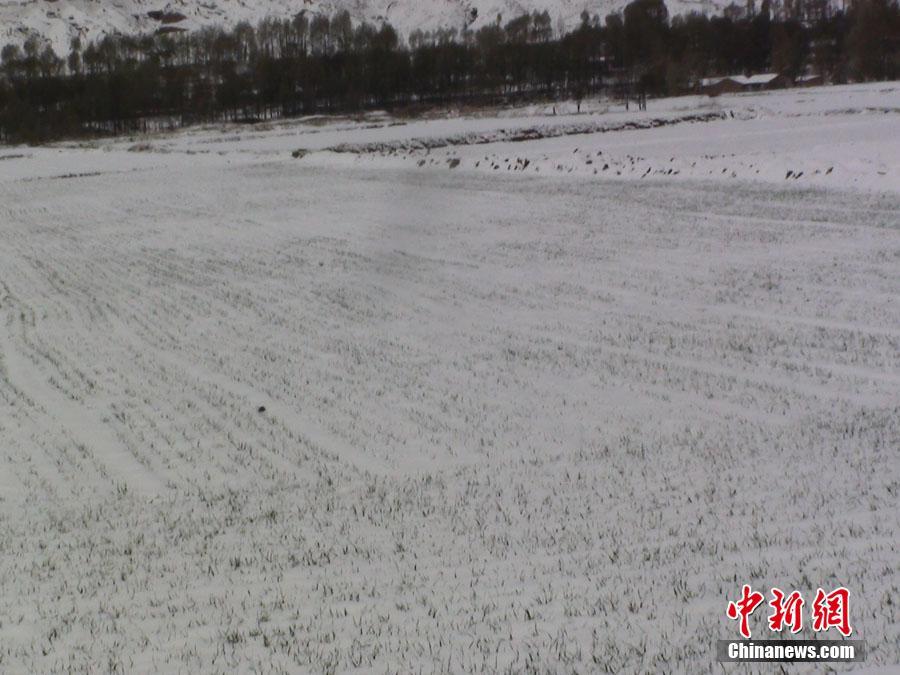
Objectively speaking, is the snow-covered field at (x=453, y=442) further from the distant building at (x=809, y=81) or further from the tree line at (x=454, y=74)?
the tree line at (x=454, y=74)

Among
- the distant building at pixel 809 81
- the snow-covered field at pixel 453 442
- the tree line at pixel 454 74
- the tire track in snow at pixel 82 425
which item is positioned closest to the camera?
the snow-covered field at pixel 453 442

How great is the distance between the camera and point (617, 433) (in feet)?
30.0

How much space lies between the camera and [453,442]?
9.16m

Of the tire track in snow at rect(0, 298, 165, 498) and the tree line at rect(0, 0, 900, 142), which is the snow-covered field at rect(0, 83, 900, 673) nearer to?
the tire track in snow at rect(0, 298, 165, 498)

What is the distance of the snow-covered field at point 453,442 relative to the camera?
19.4 feet

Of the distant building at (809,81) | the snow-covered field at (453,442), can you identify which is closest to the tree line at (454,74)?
the distant building at (809,81)

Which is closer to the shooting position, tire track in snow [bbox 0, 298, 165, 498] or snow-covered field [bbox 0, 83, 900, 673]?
snow-covered field [bbox 0, 83, 900, 673]

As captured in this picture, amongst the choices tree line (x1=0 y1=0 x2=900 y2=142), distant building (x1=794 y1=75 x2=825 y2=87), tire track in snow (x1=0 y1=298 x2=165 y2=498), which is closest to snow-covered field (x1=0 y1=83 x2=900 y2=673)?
tire track in snow (x1=0 y1=298 x2=165 y2=498)

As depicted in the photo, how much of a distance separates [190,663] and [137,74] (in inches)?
5078

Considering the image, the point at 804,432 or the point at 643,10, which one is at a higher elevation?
the point at 643,10

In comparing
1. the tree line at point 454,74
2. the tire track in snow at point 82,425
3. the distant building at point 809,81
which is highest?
the tree line at point 454,74

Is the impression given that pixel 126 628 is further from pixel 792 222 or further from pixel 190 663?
pixel 792 222

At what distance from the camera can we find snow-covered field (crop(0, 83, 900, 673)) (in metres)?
5.91

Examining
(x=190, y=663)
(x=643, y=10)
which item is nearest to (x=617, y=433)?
(x=190, y=663)
